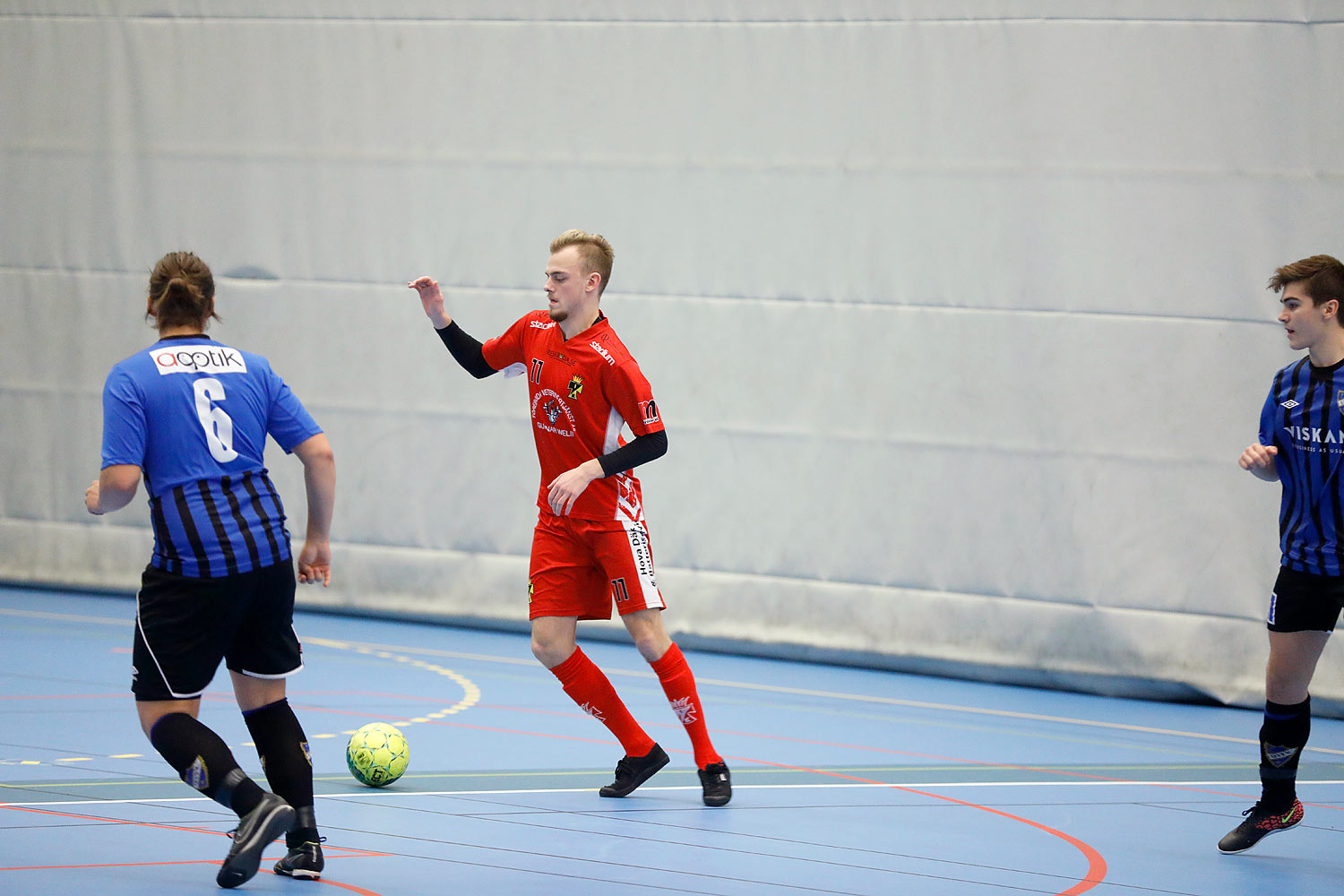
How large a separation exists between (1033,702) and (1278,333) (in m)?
2.45

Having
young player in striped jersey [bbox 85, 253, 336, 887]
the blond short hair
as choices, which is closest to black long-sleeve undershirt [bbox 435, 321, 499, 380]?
the blond short hair

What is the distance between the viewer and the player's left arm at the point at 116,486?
180 inches

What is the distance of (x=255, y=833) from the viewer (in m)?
4.52

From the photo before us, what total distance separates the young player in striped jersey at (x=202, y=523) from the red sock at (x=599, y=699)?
1607 millimetres

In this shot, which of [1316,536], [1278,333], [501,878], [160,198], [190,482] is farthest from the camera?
[160,198]

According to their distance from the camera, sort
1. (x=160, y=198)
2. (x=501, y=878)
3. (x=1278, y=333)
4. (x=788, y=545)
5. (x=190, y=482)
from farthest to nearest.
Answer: (x=160, y=198), (x=788, y=545), (x=1278, y=333), (x=501, y=878), (x=190, y=482)

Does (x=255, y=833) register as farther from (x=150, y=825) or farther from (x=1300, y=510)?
(x=1300, y=510)

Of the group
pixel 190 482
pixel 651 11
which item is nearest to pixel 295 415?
pixel 190 482

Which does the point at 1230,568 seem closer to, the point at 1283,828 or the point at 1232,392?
the point at 1232,392

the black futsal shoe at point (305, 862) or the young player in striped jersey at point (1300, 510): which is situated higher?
the young player in striped jersey at point (1300, 510)

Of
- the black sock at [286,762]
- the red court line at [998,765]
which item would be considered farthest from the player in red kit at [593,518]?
the black sock at [286,762]

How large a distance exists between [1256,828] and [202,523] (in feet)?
12.3

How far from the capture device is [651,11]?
10398 millimetres

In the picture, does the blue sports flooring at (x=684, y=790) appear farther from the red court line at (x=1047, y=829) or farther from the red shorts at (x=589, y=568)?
the red shorts at (x=589, y=568)
